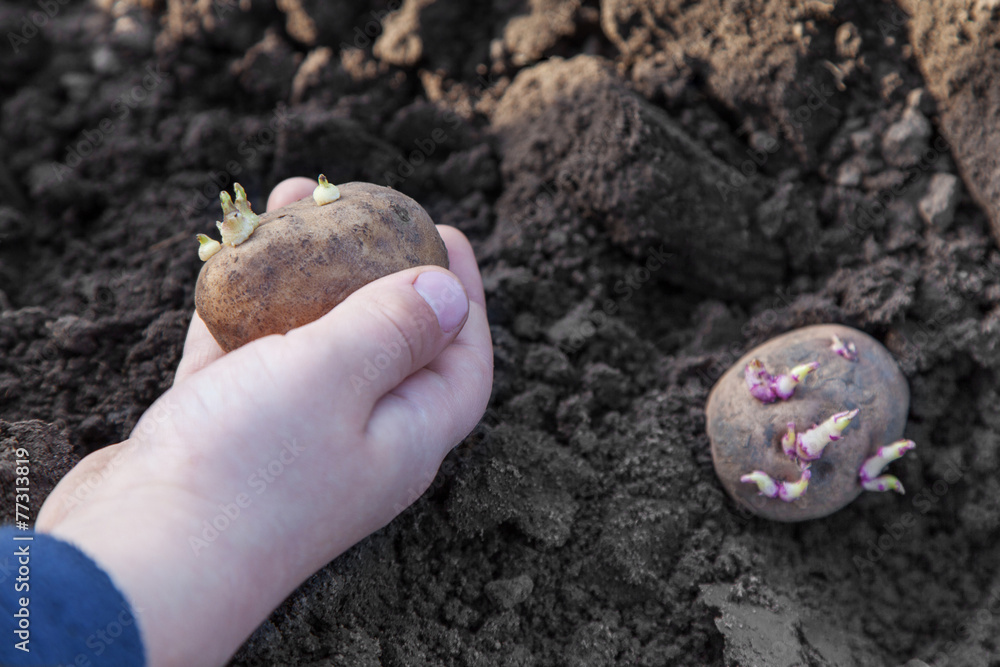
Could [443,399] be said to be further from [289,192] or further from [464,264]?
[289,192]

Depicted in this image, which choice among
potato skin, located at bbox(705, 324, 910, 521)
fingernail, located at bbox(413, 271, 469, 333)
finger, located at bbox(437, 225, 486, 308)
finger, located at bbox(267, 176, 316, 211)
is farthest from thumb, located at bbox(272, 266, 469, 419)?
potato skin, located at bbox(705, 324, 910, 521)

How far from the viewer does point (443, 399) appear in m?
1.68

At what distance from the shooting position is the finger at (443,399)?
1561 mm

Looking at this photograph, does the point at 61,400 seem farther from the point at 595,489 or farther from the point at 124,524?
the point at 595,489

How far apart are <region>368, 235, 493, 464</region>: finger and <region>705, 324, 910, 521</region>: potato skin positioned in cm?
93

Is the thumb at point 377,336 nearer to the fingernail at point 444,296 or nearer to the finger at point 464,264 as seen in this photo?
the fingernail at point 444,296

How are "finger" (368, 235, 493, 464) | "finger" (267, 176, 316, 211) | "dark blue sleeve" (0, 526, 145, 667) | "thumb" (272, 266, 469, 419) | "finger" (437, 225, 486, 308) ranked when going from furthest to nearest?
1. "finger" (267, 176, 316, 211)
2. "finger" (437, 225, 486, 308)
3. "finger" (368, 235, 493, 464)
4. "thumb" (272, 266, 469, 419)
5. "dark blue sleeve" (0, 526, 145, 667)

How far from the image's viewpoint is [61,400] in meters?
2.18

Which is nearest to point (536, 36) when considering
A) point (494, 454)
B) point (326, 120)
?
point (326, 120)

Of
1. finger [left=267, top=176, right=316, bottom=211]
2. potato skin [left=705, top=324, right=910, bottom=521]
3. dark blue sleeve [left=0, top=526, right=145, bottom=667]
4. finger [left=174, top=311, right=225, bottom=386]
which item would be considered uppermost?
finger [left=267, top=176, right=316, bottom=211]

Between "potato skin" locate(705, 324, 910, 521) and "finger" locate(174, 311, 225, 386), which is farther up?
"finger" locate(174, 311, 225, 386)

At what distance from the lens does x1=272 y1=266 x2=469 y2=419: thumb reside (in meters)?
1.45

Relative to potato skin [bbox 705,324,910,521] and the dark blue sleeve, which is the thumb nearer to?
the dark blue sleeve

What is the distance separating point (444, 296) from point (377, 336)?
0.22m
